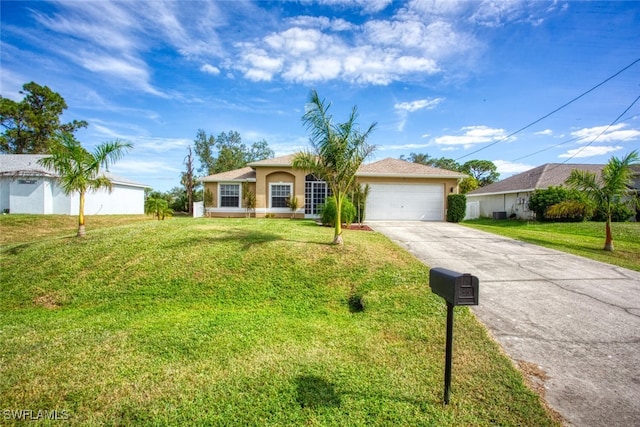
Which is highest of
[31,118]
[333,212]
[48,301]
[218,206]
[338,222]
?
[31,118]

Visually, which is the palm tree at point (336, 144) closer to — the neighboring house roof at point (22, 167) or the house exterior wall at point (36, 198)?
the house exterior wall at point (36, 198)

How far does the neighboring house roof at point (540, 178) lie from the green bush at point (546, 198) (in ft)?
4.26

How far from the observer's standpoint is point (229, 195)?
1880 cm

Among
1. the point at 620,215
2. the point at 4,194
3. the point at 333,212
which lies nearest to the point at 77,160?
the point at 333,212

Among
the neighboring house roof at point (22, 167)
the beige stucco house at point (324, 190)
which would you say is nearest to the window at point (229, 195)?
the beige stucco house at point (324, 190)

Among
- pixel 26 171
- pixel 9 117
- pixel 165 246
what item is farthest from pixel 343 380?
pixel 9 117

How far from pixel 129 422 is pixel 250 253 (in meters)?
4.75

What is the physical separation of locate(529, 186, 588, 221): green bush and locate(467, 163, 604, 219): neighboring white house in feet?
4.06

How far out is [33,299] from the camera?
5.79 meters

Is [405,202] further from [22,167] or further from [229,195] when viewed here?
[22,167]

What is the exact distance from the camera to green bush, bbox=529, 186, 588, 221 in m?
17.7

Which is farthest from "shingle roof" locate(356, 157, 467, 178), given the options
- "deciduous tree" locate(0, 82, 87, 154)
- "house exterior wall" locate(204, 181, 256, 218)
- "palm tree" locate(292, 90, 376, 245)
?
"deciduous tree" locate(0, 82, 87, 154)

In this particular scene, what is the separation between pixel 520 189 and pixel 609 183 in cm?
1204

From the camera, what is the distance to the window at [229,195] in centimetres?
1872
